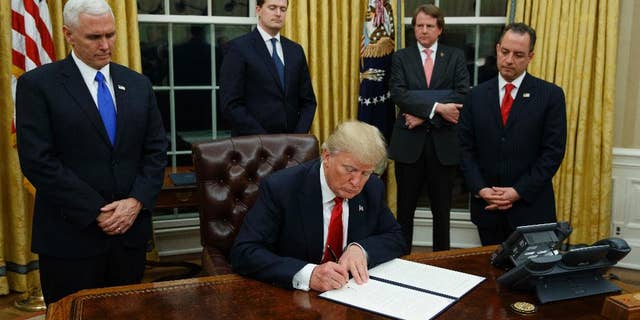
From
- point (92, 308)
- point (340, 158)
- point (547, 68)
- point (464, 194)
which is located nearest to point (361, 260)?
point (340, 158)

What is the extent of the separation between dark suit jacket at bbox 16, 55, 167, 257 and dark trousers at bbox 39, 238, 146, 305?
0.11 ft

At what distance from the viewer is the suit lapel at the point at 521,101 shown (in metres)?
2.79

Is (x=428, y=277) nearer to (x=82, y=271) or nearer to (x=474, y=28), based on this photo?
(x=82, y=271)

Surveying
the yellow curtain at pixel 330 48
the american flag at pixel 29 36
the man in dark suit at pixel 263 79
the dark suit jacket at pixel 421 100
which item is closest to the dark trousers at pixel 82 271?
the man in dark suit at pixel 263 79

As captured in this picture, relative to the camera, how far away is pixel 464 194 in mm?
5043

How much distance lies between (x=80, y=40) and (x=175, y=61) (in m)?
2.25

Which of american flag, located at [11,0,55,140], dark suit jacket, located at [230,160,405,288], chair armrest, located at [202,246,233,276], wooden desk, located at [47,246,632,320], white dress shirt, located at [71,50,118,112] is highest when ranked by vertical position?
american flag, located at [11,0,55,140]

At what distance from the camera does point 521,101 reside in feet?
9.18

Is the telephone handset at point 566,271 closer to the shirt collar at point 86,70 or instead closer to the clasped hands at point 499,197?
the clasped hands at point 499,197

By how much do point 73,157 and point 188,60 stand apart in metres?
2.32

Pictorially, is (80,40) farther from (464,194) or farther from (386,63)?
(464,194)

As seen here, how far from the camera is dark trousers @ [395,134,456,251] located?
380 cm

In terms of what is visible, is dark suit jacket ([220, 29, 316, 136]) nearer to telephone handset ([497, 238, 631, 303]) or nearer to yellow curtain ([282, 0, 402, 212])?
yellow curtain ([282, 0, 402, 212])

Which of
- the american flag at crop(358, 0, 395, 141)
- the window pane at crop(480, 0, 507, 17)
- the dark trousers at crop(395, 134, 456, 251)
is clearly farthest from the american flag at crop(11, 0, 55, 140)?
the window pane at crop(480, 0, 507, 17)
